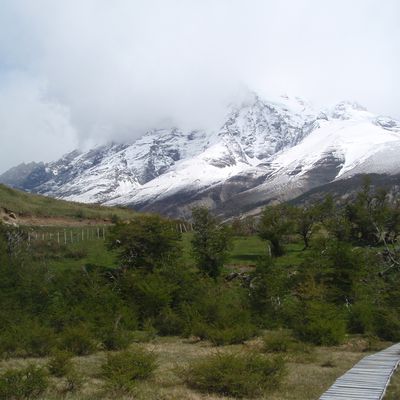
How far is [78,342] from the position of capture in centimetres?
2250

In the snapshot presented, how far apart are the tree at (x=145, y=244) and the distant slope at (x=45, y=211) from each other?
2287 centimetres

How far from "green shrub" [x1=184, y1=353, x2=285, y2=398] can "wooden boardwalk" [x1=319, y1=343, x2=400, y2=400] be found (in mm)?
1992

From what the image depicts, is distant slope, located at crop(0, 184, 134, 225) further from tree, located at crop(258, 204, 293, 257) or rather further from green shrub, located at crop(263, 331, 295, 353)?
green shrub, located at crop(263, 331, 295, 353)

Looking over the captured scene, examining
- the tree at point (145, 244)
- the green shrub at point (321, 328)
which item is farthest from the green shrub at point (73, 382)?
the tree at point (145, 244)

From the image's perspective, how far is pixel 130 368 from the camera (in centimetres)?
1576

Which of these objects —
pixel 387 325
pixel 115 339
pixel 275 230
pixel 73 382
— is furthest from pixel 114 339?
pixel 275 230

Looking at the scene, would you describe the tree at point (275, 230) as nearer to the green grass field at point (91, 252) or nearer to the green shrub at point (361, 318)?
the green grass field at point (91, 252)

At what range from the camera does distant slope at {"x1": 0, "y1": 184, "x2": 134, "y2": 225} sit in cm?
6700

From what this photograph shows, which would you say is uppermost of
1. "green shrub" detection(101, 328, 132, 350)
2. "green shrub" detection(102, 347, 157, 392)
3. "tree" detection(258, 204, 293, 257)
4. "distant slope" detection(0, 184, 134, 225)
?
"distant slope" detection(0, 184, 134, 225)

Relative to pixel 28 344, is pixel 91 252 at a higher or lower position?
higher

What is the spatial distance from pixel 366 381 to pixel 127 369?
6802 millimetres

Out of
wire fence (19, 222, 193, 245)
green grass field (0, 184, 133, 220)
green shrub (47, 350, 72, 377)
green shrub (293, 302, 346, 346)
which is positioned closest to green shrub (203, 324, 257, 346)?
green shrub (293, 302, 346, 346)

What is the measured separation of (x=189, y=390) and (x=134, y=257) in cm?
2976

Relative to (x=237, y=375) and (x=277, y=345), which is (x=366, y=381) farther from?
(x=277, y=345)
